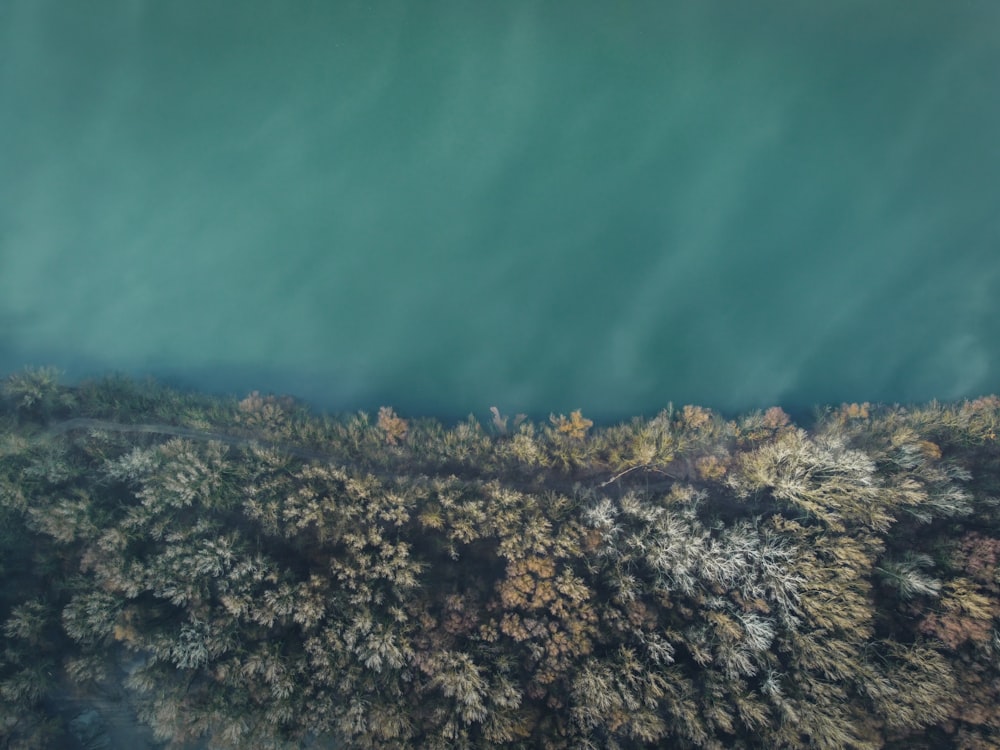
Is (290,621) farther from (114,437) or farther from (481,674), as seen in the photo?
(114,437)

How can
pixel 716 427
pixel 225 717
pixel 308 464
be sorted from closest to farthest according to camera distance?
pixel 225 717 < pixel 308 464 < pixel 716 427

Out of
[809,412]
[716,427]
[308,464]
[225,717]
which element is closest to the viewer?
[225,717]

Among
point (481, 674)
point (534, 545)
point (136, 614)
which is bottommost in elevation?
point (481, 674)

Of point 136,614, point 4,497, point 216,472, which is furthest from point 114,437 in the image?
point 136,614

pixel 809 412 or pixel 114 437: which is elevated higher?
pixel 809 412

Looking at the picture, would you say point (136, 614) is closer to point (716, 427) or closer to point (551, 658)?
point (551, 658)

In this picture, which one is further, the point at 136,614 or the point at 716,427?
the point at 716,427
